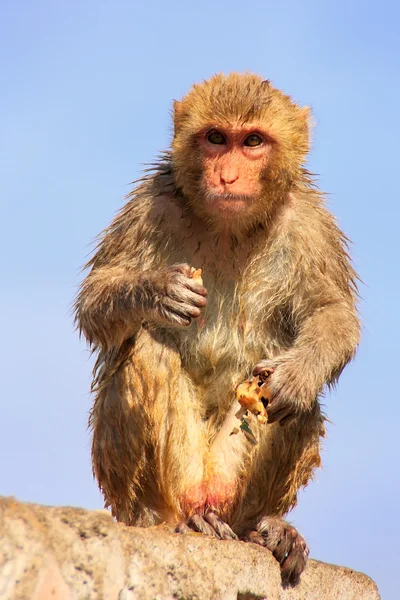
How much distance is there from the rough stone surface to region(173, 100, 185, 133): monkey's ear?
2.89 metres

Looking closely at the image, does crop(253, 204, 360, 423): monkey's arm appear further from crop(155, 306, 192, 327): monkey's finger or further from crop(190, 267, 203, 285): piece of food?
crop(190, 267, 203, 285): piece of food

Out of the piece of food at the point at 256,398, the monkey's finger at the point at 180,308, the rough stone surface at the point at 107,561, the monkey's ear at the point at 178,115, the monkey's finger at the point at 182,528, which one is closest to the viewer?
the rough stone surface at the point at 107,561

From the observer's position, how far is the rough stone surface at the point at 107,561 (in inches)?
161

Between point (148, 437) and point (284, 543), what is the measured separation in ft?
3.39

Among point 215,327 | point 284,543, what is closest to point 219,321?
point 215,327

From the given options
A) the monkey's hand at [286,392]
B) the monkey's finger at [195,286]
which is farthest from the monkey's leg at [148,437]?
the monkey's hand at [286,392]

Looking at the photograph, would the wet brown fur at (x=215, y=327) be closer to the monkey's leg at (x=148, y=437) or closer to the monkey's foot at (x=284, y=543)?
the monkey's leg at (x=148, y=437)

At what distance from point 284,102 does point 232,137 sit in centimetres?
60

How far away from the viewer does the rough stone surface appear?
4.09 metres

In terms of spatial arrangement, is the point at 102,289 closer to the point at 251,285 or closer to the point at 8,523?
the point at 251,285

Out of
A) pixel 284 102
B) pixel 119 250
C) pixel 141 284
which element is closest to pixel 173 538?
pixel 141 284

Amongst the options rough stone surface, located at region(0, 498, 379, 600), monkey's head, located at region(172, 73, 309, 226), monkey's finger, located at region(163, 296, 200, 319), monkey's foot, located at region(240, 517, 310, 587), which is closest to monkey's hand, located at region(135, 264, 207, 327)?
monkey's finger, located at region(163, 296, 200, 319)

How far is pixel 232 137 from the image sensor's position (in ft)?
22.3

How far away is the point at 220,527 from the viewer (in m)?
6.37
